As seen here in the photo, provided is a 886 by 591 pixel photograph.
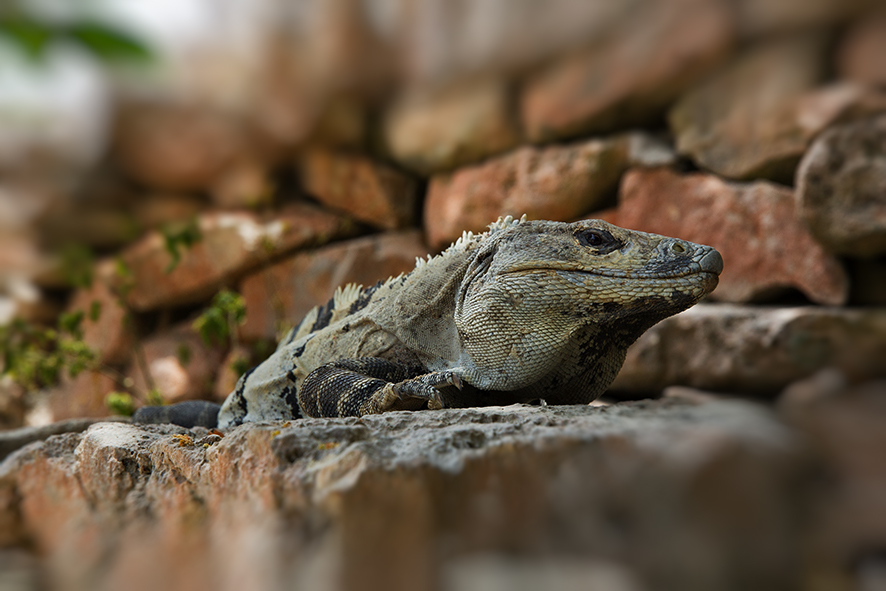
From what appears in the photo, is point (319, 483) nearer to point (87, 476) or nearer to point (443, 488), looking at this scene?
point (443, 488)

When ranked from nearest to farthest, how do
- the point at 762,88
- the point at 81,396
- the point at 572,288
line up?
the point at 762,88
the point at 572,288
the point at 81,396

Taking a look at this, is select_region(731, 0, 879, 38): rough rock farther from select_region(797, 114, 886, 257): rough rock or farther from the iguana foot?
select_region(797, 114, 886, 257): rough rock

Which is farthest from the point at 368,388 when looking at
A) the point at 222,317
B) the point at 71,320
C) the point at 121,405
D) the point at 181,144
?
the point at 71,320

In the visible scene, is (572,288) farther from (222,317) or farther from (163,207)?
(222,317)

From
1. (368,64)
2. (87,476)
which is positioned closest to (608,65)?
(368,64)

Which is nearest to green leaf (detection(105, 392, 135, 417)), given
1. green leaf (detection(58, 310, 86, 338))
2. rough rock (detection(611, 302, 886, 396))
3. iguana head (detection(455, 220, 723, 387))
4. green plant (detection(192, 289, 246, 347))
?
green leaf (detection(58, 310, 86, 338))

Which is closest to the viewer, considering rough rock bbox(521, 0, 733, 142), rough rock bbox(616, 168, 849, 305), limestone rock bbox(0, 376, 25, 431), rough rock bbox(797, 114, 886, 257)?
rough rock bbox(521, 0, 733, 142)
